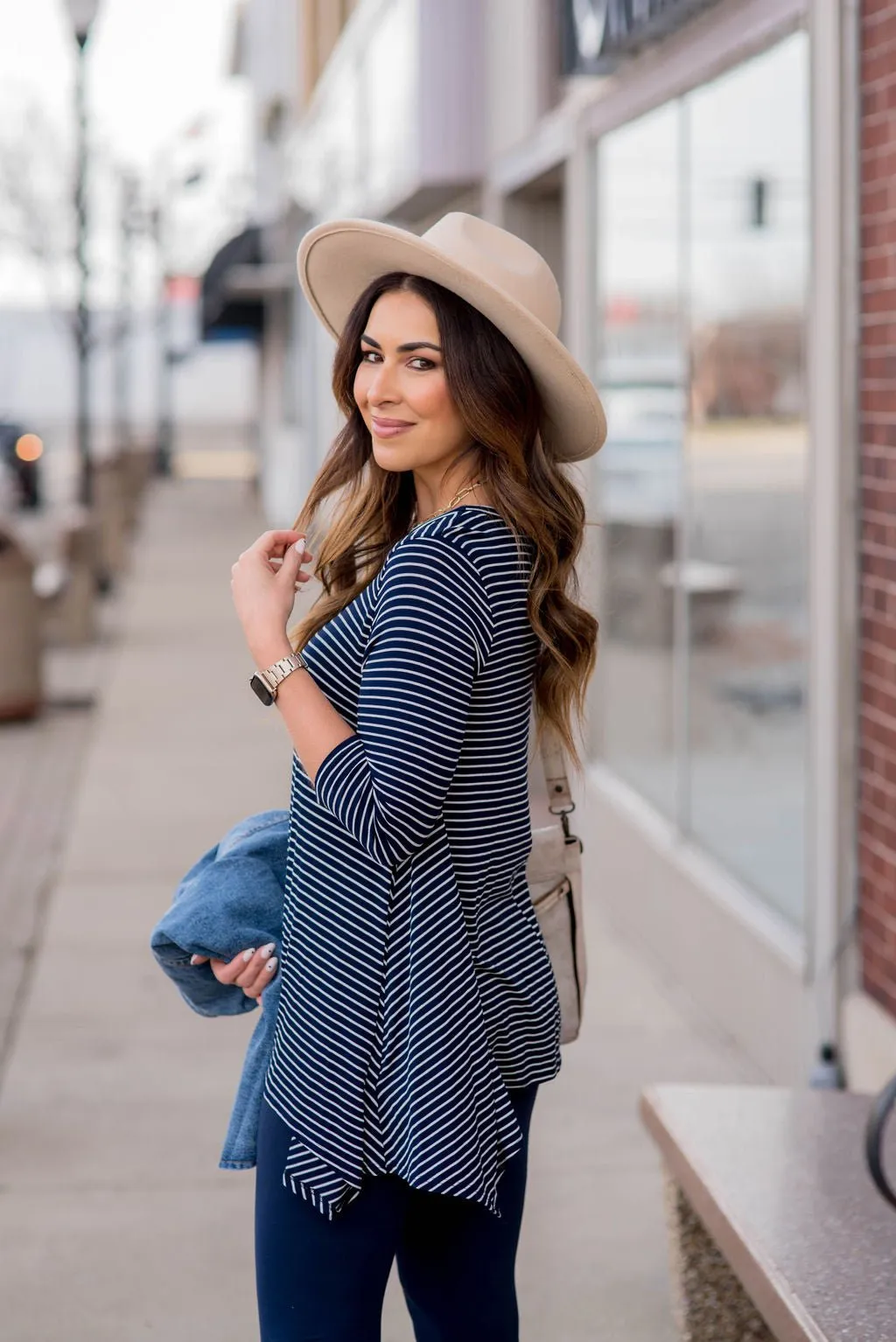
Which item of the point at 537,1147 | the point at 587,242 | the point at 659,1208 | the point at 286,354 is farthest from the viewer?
the point at 286,354

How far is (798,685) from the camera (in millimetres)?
5305

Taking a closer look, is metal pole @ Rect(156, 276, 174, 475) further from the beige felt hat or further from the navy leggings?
the navy leggings

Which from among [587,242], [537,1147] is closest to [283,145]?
[587,242]

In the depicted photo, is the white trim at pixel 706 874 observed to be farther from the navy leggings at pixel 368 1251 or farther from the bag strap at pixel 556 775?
the navy leggings at pixel 368 1251

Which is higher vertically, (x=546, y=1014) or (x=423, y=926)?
(x=423, y=926)

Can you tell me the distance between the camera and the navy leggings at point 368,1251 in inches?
91.4

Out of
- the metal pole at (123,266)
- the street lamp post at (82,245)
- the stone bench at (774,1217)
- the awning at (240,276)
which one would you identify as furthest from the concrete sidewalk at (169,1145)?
the metal pole at (123,266)

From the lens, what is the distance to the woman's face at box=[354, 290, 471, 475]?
2357 mm

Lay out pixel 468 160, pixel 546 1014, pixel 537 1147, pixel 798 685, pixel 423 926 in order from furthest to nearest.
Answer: pixel 468 160
pixel 798 685
pixel 537 1147
pixel 546 1014
pixel 423 926

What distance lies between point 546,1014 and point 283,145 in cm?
2573

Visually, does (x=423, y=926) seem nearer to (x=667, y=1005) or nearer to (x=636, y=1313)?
(x=636, y=1313)

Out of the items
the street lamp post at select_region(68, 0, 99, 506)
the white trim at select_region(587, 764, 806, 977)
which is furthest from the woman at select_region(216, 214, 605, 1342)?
the street lamp post at select_region(68, 0, 99, 506)

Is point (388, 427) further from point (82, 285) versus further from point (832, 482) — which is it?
point (82, 285)

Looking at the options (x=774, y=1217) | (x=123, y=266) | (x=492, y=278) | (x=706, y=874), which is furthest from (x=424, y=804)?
(x=123, y=266)
